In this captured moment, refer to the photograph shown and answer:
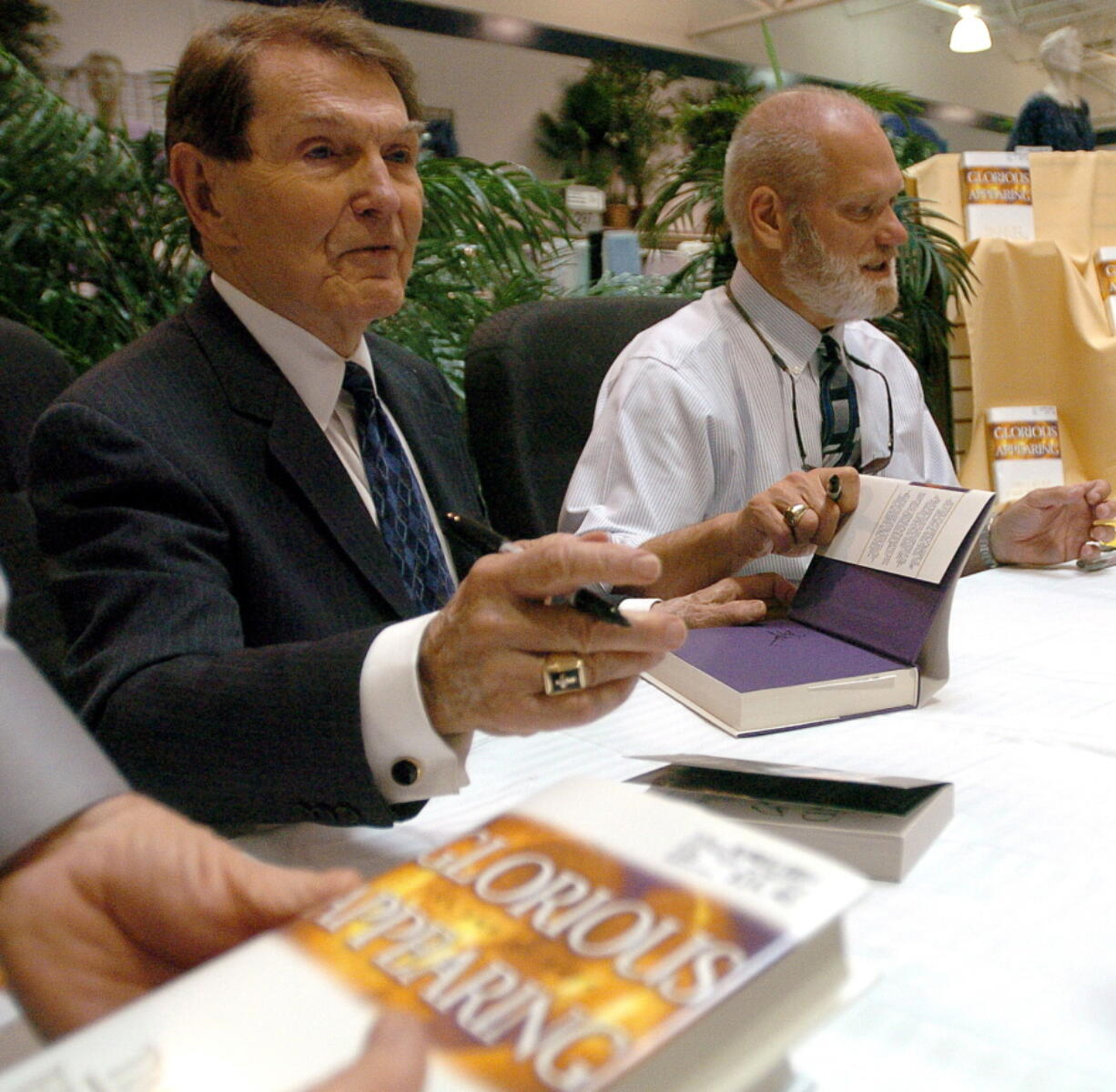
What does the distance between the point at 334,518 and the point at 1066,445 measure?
2654 mm

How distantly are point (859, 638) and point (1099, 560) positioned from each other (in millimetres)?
→ 718

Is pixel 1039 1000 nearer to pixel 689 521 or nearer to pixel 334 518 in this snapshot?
pixel 334 518

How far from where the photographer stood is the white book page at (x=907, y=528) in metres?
0.94

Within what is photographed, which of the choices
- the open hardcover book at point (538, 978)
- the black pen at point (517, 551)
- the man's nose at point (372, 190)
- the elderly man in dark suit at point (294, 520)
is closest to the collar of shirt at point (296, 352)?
the elderly man in dark suit at point (294, 520)

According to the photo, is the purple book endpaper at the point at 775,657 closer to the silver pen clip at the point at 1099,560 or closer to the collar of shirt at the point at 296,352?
the collar of shirt at the point at 296,352

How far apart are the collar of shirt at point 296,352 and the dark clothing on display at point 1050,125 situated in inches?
155

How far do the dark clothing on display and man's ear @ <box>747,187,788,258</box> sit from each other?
9.74 feet

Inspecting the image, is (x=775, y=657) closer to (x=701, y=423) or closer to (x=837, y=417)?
(x=701, y=423)

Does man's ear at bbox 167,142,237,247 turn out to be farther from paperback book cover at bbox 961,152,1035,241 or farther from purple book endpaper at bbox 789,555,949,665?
paperback book cover at bbox 961,152,1035,241

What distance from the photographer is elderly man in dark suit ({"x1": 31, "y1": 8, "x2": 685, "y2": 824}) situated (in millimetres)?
631

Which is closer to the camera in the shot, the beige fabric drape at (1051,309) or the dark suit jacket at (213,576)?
the dark suit jacket at (213,576)

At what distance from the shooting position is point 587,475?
5.08 feet

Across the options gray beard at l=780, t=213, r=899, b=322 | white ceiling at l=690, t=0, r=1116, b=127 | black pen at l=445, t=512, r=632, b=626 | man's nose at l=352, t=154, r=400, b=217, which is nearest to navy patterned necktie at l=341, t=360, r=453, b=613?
man's nose at l=352, t=154, r=400, b=217

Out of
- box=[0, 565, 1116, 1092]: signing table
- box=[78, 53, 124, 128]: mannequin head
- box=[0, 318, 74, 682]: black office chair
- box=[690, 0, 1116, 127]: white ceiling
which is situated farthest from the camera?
box=[690, 0, 1116, 127]: white ceiling
